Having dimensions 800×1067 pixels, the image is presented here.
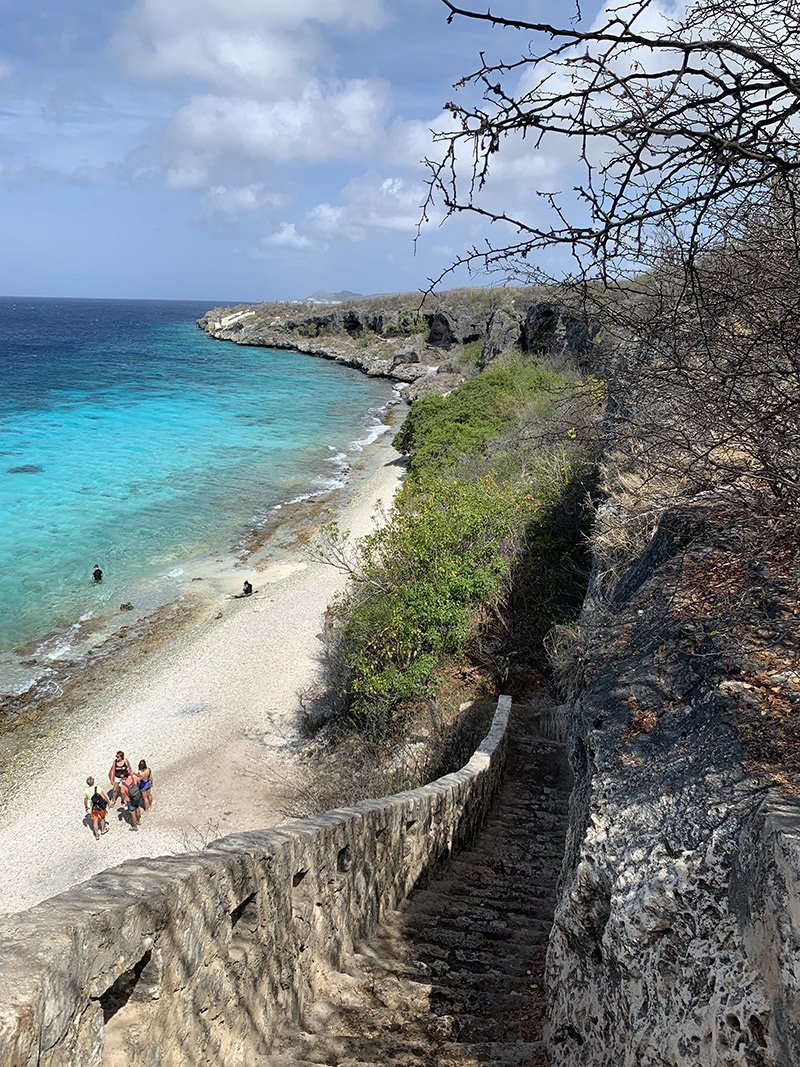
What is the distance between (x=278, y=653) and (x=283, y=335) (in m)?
89.7

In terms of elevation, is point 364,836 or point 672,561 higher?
point 672,561

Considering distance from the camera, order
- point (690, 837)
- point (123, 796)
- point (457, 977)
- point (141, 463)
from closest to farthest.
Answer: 1. point (690, 837)
2. point (457, 977)
3. point (123, 796)
4. point (141, 463)

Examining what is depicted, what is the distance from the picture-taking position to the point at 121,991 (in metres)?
3.52

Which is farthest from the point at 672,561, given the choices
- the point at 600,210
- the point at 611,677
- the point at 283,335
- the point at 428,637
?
the point at 283,335

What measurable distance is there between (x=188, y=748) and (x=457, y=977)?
12.1 metres

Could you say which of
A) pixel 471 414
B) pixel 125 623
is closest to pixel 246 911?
pixel 125 623

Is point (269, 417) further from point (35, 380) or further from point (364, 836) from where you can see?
point (364, 836)

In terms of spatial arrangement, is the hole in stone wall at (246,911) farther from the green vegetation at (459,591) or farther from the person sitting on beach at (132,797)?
the person sitting on beach at (132,797)

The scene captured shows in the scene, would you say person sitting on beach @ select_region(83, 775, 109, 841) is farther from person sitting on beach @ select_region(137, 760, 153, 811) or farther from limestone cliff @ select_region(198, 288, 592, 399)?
limestone cliff @ select_region(198, 288, 592, 399)

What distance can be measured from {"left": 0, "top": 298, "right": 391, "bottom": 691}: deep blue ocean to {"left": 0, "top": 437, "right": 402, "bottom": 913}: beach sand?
3.99 m

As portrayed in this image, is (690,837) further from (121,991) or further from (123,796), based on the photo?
(123,796)

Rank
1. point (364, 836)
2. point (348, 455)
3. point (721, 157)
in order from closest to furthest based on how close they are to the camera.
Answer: point (721, 157) < point (364, 836) < point (348, 455)

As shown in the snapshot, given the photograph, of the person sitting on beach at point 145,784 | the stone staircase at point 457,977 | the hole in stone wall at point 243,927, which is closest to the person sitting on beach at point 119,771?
the person sitting on beach at point 145,784

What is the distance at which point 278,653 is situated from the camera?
67.9 ft
